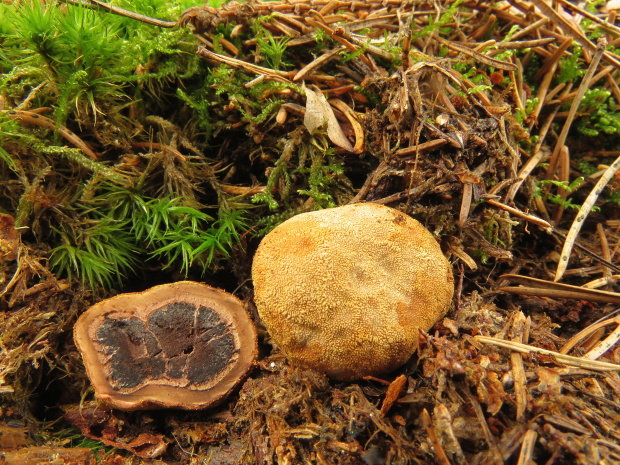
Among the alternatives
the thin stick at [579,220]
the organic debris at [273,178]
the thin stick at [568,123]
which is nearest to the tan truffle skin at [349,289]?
the organic debris at [273,178]

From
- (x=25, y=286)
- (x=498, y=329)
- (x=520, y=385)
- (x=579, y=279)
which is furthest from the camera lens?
(x=579, y=279)

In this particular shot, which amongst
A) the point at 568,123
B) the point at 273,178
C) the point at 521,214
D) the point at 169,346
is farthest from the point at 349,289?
the point at 568,123

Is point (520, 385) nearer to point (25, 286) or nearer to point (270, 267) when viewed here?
point (270, 267)

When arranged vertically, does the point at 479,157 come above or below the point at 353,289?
above

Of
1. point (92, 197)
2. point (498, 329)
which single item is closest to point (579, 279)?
point (498, 329)

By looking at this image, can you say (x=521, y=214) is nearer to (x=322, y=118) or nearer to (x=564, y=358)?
(x=564, y=358)

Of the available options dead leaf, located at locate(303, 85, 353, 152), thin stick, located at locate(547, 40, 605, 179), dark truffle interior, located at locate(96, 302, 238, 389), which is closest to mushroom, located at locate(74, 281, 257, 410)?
dark truffle interior, located at locate(96, 302, 238, 389)
